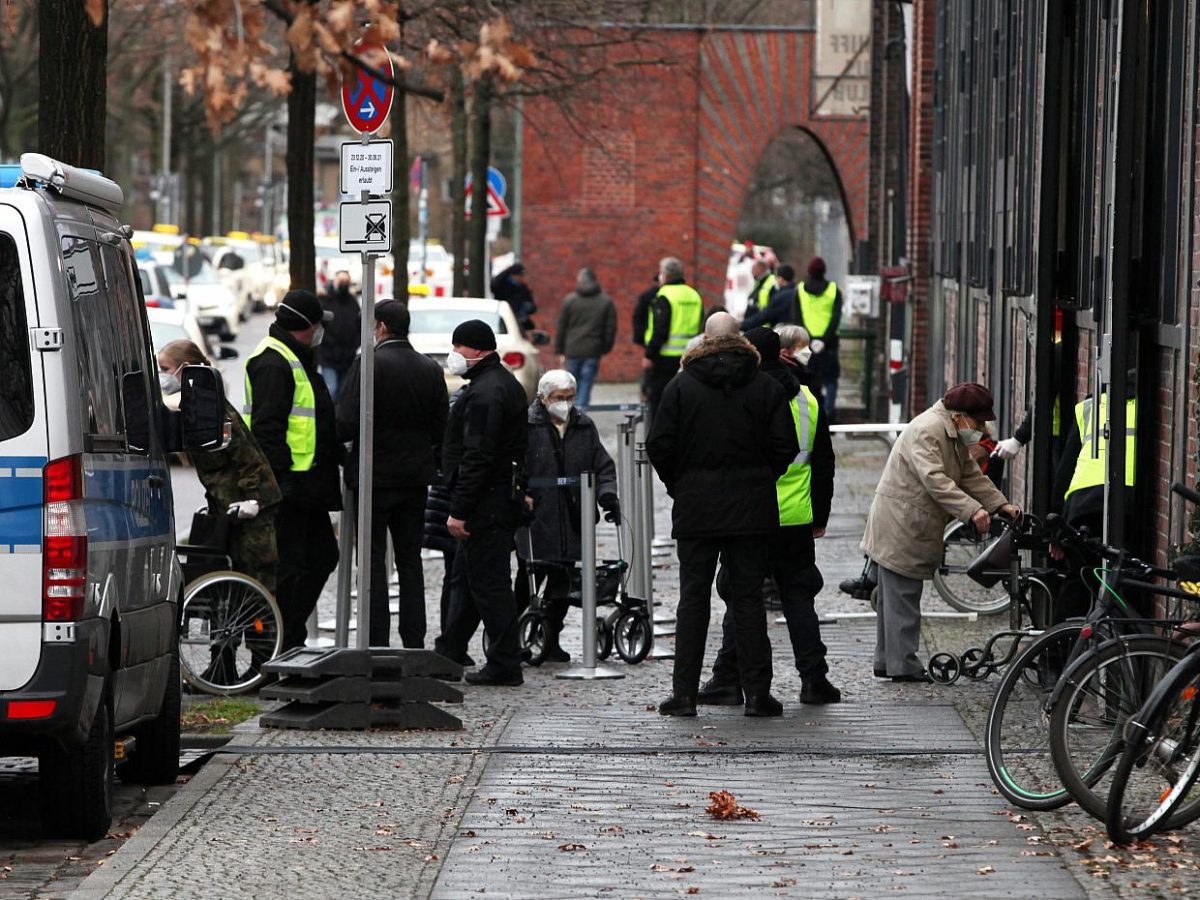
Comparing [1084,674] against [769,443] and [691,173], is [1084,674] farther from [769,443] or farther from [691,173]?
[691,173]

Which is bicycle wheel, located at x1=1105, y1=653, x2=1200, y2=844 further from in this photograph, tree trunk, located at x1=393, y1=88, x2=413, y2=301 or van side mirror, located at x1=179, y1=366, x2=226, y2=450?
tree trunk, located at x1=393, y1=88, x2=413, y2=301

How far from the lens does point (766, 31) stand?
3900 centimetres

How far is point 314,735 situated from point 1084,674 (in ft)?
12.0

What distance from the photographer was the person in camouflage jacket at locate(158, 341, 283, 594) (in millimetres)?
11328

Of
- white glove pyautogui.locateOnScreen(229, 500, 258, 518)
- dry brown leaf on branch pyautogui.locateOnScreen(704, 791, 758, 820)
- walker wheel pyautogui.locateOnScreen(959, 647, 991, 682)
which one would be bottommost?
walker wheel pyautogui.locateOnScreen(959, 647, 991, 682)

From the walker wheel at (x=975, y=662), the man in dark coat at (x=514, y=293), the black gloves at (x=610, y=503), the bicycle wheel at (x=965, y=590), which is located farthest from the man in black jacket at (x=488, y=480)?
the man in dark coat at (x=514, y=293)

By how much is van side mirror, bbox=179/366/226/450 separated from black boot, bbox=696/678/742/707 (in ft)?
10.3

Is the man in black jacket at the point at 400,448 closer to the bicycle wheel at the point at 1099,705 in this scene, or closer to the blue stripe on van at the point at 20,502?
the blue stripe on van at the point at 20,502

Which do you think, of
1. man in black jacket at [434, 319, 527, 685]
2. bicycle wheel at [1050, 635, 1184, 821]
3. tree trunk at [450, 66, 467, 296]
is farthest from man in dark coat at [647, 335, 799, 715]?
tree trunk at [450, 66, 467, 296]

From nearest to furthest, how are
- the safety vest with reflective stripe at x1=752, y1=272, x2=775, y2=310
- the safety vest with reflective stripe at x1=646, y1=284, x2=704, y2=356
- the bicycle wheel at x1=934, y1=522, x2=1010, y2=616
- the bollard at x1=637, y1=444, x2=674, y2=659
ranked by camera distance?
the bollard at x1=637, y1=444, x2=674, y2=659 → the bicycle wheel at x1=934, y1=522, x2=1010, y2=616 → the safety vest with reflective stripe at x1=646, y1=284, x2=704, y2=356 → the safety vest with reflective stripe at x1=752, y1=272, x2=775, y2=310

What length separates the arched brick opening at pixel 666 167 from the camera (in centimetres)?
3928

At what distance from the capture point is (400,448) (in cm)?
1180

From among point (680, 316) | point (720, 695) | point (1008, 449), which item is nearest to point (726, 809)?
point (720, 695)

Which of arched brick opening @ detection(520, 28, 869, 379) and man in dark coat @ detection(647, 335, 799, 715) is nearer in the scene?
man in dark coat @ detection(647, 335, 799, 715)
